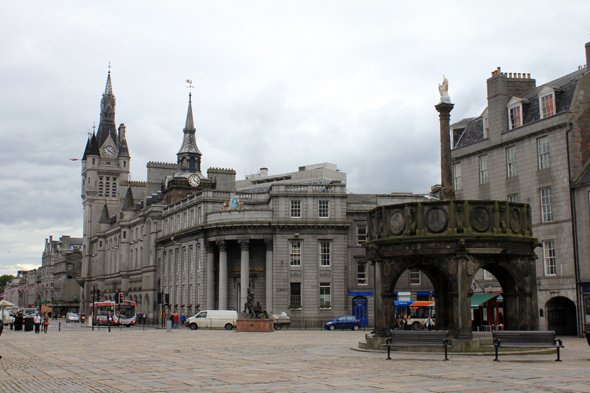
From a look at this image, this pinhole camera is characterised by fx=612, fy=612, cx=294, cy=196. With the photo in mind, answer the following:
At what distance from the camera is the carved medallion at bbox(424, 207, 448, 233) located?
22188 mm

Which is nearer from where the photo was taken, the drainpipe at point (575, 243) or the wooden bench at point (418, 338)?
the wooden bench at point (418, 338)

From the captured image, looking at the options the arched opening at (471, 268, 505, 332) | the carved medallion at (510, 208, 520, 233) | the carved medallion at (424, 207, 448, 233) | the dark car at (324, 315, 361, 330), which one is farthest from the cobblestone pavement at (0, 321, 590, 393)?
the dark car at (324, 315, 361, 330)

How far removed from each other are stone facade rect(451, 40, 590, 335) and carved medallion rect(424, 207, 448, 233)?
64.5 ft

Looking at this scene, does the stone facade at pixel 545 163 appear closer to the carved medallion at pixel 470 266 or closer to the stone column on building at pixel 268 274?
the carved medallion at pixel 470 266

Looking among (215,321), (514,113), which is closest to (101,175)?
(215,321)

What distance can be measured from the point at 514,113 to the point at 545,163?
200 inches

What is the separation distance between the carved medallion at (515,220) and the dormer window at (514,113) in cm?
2191

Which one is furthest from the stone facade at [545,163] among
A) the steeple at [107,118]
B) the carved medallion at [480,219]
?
the steeple at [107,118]

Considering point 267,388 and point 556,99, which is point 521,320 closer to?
point 267,388

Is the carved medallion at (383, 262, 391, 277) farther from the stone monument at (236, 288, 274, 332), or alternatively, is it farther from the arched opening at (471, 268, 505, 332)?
the stone monument at (236, 288, 274, 332)

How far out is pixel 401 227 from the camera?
22953 millimetres

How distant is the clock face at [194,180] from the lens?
273 feet

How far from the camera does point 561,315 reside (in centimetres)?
4047

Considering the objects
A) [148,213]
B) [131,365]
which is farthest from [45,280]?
[131,365]
